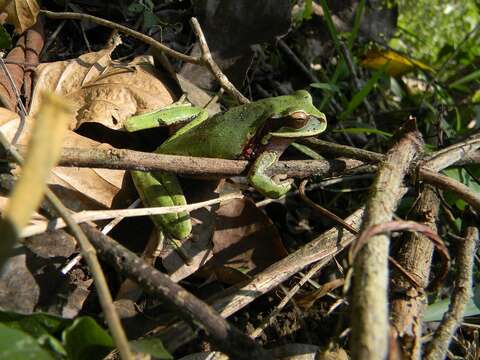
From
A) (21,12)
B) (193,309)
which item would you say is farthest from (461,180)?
(21,12)

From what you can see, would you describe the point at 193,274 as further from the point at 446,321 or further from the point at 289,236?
the point at 446,321

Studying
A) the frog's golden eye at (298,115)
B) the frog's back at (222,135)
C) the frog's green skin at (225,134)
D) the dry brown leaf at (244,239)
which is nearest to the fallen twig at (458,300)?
the dry brown leaf at (244,239)

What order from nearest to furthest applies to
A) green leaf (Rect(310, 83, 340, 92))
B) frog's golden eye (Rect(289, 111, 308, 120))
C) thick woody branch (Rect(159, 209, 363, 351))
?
thick woody branch (Rect(159, 209, 363, 351)) → frog's golden eye (Rect(289, 111, 308, 120)) → green leaf (Rect(310, 83, 340, 92))

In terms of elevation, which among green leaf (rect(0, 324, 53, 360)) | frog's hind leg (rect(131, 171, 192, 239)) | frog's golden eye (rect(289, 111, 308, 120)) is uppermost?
frog's golden eye (rect(289, 111, 308, 120))

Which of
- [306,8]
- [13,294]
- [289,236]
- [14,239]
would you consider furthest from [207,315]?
[306,8]

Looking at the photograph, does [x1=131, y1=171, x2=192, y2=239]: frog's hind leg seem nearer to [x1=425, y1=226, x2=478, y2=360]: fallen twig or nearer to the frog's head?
the frog's head

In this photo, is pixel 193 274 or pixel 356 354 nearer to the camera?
pixel 356 354

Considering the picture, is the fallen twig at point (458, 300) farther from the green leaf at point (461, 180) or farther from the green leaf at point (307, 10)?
the green leaf at point (307, 10)

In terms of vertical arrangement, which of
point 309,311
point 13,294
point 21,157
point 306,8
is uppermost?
point 306,8

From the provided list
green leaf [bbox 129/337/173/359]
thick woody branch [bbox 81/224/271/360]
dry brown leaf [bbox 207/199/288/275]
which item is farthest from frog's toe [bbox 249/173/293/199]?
green leaf [bbox 129/337/173/359]
